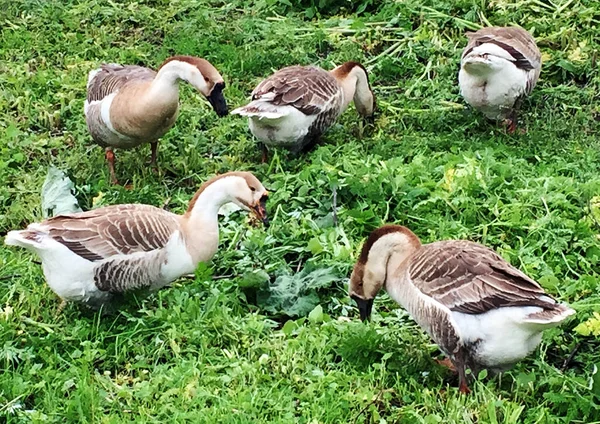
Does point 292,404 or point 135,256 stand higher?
point 135,256

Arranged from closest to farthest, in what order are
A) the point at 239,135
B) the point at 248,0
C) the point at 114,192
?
1. the point at 114,192
2. the point at 239,135
3. the point at 248,0

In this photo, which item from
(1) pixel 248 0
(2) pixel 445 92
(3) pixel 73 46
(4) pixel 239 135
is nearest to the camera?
(4) pixel 239 135

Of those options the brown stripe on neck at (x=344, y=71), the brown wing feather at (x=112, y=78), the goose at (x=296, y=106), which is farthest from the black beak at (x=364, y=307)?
the brown stripe on neck at (x=344, y=71)

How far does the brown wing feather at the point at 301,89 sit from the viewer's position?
278 inches

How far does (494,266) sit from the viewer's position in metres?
4.44

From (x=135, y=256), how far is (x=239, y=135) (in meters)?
2.87

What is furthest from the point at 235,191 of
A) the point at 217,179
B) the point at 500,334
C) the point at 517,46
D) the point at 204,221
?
the point at 517,46

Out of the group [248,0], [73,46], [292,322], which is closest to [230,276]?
[292,322]

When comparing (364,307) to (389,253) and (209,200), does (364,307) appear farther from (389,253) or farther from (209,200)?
(209,200)

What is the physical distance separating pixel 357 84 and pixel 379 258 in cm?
333

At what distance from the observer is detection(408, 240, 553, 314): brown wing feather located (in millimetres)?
4234

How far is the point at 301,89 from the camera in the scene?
717 cm

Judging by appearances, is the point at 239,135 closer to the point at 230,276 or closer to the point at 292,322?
the point at 230,276

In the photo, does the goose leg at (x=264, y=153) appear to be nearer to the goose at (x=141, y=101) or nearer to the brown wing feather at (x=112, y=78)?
the goose at (x=141, y=101)
